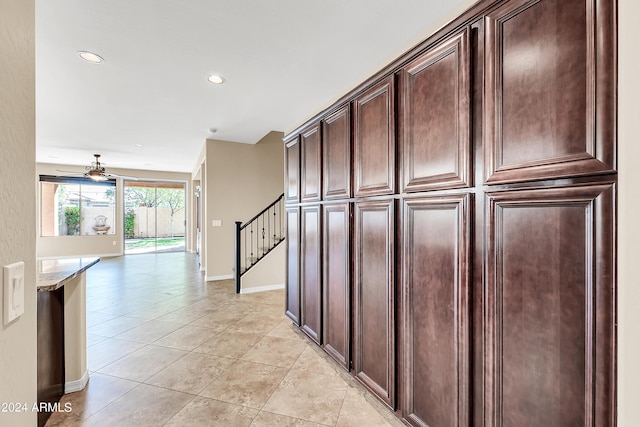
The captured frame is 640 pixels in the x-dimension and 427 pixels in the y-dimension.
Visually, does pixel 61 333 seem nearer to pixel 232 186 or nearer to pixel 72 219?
pixel 232 186

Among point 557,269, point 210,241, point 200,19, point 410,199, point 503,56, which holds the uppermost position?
point 200,19

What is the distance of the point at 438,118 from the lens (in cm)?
155

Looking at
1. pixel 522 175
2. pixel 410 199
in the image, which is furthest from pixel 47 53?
pixel 522 175

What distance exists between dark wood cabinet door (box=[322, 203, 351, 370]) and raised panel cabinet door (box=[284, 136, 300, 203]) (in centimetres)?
69

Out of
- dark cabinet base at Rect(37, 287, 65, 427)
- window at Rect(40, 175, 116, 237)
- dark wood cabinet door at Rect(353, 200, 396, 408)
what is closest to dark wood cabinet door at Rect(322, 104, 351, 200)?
dark wood cabinet door at Rect(353, 200, 396, 408)

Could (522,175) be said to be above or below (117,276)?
above

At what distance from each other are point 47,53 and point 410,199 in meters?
3.49

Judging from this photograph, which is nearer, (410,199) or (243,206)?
(410,199)

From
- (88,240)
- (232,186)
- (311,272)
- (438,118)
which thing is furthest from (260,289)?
(88,240)

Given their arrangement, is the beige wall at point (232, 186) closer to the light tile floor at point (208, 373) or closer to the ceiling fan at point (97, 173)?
the light tile floor at point (208, 373)

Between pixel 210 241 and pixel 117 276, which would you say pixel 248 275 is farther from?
pixel 117 276

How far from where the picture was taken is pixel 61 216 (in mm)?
8570

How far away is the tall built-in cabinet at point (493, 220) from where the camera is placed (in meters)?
0.98

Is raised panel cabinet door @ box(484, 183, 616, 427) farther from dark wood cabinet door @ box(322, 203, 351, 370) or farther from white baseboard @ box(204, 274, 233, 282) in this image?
white baseboard @ box(204, 274, 233, 282)
